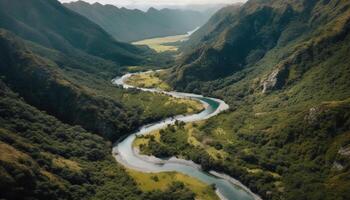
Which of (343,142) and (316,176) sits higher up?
(343,142)

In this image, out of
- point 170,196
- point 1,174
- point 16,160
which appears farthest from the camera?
point 170,196

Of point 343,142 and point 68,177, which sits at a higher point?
point 343,142

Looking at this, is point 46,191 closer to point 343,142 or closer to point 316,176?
point 316,176

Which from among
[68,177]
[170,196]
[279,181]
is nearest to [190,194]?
[170,196]

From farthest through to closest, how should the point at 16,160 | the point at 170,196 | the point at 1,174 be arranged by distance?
the point at 170,196, the point at 16,160, the point at 1,174

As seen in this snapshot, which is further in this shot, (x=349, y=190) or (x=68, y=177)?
(x=68, y=177)

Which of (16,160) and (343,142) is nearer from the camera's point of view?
(16,160)

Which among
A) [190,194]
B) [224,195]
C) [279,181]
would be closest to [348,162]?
[279,181]

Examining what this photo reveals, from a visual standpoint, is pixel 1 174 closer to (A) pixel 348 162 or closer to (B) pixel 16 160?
(B) pixel 16 160

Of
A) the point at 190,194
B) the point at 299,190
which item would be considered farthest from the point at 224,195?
the point at 299,190
